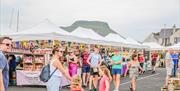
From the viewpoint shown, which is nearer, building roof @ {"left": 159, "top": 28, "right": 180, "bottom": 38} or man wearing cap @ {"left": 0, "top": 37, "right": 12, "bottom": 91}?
man wearing cap @ {"left": 0, "top": 37, "right": 12, "bottom": 91}

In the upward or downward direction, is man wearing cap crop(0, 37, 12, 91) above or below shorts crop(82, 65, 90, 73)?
above

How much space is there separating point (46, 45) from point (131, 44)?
1096 cm

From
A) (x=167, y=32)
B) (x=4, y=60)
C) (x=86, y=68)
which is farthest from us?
(x=167, y=32)

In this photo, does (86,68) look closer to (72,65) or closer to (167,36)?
(72,65)

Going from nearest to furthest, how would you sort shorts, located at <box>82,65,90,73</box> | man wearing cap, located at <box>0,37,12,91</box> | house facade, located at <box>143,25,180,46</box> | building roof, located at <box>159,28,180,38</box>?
man wearing cap, located at <box>0,37,12,91</box> → shorts, located at <box>82,65,90,73</box> → house facade, located at <box>143,25,180,46</box> → building roof, located at <box>159,28,180,38</box>

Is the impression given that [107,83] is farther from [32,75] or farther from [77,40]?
[77,40]

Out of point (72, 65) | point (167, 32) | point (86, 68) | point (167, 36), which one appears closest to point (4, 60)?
point (72, 65)

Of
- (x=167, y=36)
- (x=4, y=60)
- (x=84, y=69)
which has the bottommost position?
(x=84, y=69)

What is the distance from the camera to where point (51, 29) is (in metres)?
18.4

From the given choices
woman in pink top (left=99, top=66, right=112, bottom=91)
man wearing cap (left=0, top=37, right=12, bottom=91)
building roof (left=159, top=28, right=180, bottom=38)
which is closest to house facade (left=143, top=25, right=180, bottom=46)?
building roof (left=159, top=28, right=180, bottom=38)

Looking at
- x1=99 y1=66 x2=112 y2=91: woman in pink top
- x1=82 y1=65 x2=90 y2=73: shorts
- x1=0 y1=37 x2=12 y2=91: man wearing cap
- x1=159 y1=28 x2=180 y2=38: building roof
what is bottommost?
x1=82 y1=65 x2=90 y2=73: shorts

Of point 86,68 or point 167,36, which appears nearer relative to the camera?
point 86,68

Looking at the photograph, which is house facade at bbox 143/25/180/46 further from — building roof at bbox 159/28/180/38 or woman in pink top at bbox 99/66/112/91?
woman in pink top at bbox 99/66/112/91

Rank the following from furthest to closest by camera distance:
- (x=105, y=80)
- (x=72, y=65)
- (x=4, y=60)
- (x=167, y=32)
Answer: (x=167, y=32) < (x=72, y=65) < (x=105, y=80) < (x=4, y=60)
